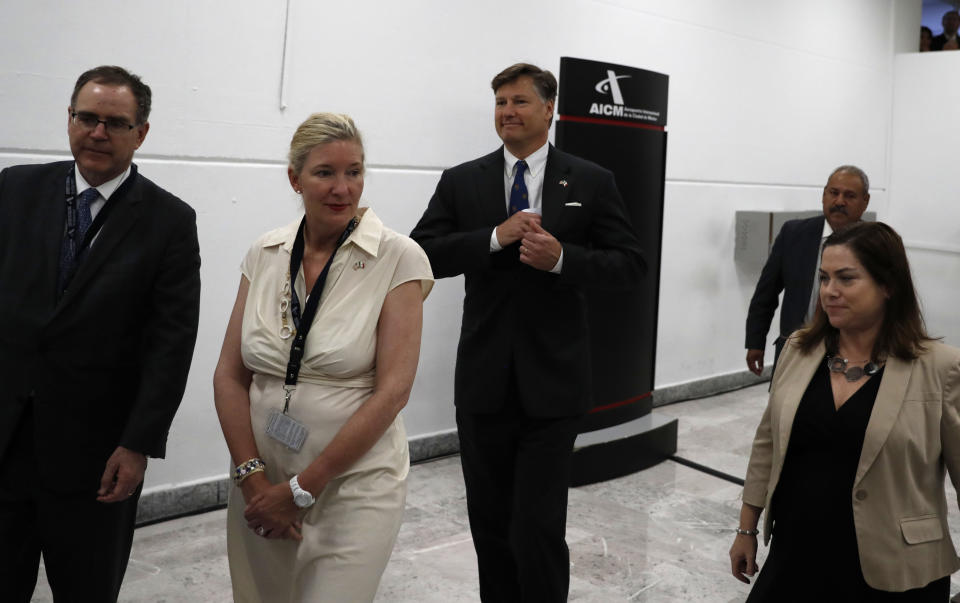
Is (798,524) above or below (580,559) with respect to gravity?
above

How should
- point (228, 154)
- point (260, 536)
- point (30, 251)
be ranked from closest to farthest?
point (260, 536)
point (30, 251)
point (228, 154)

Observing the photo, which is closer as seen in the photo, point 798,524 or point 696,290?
point 798,524

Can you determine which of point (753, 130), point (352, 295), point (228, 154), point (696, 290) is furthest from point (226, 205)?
point (753, 130)

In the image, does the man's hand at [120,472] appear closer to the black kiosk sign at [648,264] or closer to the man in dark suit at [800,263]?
the man in dark suit at [800,263]

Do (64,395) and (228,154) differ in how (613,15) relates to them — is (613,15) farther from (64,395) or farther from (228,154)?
(64,395)

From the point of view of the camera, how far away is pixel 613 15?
6.19 metres

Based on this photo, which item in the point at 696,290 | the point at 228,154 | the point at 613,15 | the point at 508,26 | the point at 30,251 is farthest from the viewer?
the point at 696,290

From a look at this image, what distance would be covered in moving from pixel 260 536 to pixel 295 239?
0.66 meters

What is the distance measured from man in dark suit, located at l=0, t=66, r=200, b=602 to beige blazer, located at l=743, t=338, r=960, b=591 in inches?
63.9

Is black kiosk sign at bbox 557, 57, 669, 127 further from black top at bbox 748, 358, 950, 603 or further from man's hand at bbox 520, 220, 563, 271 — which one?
black top at bbox 748, 358, 950, 603

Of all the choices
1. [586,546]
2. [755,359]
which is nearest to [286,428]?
[586,546]

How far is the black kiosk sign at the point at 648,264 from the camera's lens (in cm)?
488

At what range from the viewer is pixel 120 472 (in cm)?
226

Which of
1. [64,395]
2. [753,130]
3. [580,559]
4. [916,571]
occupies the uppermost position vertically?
[753,130]
